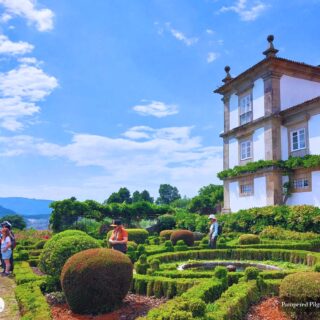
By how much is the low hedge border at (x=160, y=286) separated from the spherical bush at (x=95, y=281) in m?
1.52

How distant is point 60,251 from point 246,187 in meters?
19.2

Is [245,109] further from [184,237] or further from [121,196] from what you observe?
[121,196]

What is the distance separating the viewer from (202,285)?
25.2 ft

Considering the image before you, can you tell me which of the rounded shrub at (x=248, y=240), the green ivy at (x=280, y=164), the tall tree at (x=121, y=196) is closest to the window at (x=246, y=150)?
the green ivy at (x=280, y=164)

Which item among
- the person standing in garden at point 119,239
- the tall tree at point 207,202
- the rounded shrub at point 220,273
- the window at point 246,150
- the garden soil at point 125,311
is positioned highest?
the window at point 246,150

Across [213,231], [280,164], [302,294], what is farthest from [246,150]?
[302,294]

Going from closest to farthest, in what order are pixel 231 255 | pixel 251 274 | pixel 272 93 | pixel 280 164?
pixel 251 274
pixel 231 255
pixel 280 164
pixel 272 93

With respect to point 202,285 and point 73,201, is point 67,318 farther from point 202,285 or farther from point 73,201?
point 73,201

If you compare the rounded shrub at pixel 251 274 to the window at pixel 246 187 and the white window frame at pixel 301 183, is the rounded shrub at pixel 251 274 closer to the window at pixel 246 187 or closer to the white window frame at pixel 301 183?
the white window frame at pixel 301 183

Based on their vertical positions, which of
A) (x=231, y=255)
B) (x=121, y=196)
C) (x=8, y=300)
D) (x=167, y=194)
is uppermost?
(x=167, y=194)

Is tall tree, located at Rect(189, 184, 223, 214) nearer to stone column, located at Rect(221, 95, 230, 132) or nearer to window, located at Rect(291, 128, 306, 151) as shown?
stone column, located at Rect(221, 95, 230, 132)

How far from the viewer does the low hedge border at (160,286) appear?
8.42 m

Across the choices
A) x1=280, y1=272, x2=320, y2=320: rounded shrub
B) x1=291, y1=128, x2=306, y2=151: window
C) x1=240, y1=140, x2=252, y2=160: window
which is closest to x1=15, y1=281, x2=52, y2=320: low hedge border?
x1=280, y1=272, x2=320, y2=320: rounded shrub

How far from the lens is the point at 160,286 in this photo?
347 inches
